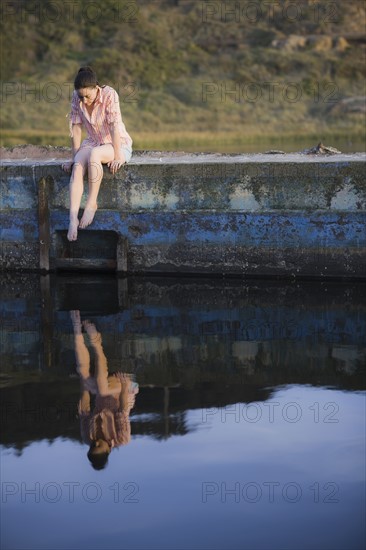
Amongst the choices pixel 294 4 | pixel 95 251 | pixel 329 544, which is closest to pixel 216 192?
pixel 95 251

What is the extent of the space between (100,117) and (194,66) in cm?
3356

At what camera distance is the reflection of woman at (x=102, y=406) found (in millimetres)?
5414

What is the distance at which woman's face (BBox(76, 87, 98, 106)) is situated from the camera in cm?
920

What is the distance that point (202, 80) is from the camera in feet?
132

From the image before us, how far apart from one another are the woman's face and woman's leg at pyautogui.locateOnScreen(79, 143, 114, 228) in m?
0.40

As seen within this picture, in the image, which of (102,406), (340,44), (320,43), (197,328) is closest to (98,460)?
(102,406)

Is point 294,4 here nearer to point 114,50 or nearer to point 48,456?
point 114,50

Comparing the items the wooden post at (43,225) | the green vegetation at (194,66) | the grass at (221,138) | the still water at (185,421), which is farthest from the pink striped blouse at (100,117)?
the green vegetation at (194,66)

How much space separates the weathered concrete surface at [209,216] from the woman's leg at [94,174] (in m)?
0.18

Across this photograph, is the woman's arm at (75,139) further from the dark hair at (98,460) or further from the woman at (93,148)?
the dark hair at (98,460)

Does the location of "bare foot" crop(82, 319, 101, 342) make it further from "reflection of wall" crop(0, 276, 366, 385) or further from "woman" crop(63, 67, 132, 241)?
"woman" crop(63, 67, 132, 241)

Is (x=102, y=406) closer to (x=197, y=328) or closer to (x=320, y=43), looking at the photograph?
(x=197, y=328)

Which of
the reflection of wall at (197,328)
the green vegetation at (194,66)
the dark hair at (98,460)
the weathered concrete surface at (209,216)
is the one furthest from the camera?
the green vegetation at (194,66)

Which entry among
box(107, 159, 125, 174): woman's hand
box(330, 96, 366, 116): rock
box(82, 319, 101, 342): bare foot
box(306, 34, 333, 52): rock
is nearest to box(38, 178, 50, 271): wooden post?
box(107, 159, 125, 174): woman's hand
